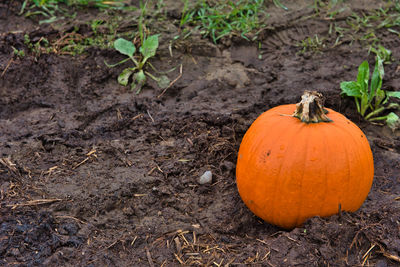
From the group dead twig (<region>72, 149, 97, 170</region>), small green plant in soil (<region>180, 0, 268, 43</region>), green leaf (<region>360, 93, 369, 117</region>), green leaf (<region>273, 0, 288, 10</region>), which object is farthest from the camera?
green leaf (<region>273, 0, 288, 10</region>)

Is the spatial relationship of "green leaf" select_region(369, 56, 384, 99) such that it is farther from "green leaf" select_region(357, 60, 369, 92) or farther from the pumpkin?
the pumpkin

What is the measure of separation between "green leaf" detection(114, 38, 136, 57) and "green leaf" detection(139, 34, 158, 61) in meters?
0.11

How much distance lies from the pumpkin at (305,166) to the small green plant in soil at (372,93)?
1.08 metres

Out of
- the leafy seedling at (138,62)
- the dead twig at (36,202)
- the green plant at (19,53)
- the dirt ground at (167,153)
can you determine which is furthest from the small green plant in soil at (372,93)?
the green plant at (19,53)

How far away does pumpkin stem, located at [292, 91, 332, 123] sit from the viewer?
2838 millimetres

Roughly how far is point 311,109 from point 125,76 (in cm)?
218

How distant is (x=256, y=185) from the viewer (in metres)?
2.89

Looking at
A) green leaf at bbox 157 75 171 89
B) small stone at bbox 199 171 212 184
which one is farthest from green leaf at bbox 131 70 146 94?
small stone at bbox 199 171 212 184

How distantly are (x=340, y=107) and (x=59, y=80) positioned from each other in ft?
8.55

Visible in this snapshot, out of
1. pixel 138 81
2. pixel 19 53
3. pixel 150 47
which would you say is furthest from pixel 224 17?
pixel 19 53

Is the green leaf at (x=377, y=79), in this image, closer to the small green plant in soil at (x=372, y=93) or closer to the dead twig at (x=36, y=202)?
the small green plant in soil at (x=372, y=93)

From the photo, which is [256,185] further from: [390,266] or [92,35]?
[92,35]

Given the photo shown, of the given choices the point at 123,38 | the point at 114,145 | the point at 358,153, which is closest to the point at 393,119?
the point at 358,153

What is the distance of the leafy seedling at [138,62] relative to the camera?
4.48 metres
